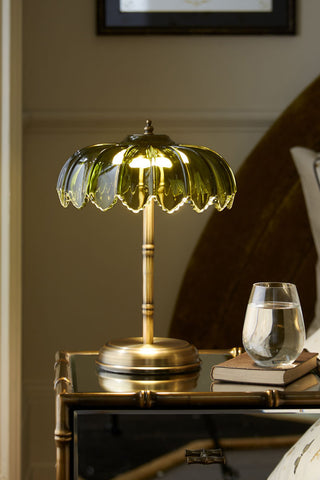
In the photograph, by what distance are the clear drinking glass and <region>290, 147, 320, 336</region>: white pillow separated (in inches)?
25.3

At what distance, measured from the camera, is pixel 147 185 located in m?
1.18

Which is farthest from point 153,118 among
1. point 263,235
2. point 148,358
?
point 148,358

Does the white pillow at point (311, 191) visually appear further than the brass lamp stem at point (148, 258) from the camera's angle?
Yes

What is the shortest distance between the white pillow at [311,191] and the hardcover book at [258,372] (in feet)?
1.96

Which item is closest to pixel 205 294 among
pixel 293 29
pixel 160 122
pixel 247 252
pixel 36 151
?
pixel 247 252

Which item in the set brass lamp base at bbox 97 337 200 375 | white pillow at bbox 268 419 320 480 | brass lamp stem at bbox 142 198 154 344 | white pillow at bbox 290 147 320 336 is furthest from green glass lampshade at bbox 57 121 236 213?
white pillow at bbox 290 147 320 336

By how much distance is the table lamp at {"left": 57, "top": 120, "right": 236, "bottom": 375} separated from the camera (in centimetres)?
119

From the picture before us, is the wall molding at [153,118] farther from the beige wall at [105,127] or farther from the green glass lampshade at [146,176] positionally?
the green glass lampshade at [146,176]

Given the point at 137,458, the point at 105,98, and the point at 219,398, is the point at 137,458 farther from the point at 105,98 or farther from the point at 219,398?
the point at 105,98

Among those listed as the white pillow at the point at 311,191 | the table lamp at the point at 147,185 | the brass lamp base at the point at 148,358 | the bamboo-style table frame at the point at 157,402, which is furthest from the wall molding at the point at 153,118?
the bamboo-style table frame at the point at 157,402

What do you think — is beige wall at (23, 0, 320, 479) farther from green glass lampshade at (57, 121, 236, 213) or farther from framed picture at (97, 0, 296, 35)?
green glass lampshade at (57, 121, 236, 213)

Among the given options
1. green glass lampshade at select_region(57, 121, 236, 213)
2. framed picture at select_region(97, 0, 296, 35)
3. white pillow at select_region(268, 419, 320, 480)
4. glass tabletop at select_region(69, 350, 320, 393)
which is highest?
framed picture at select_region(97, 0, 296, 35)

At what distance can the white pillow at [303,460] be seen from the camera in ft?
3.21

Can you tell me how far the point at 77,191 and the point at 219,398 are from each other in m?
0.41
